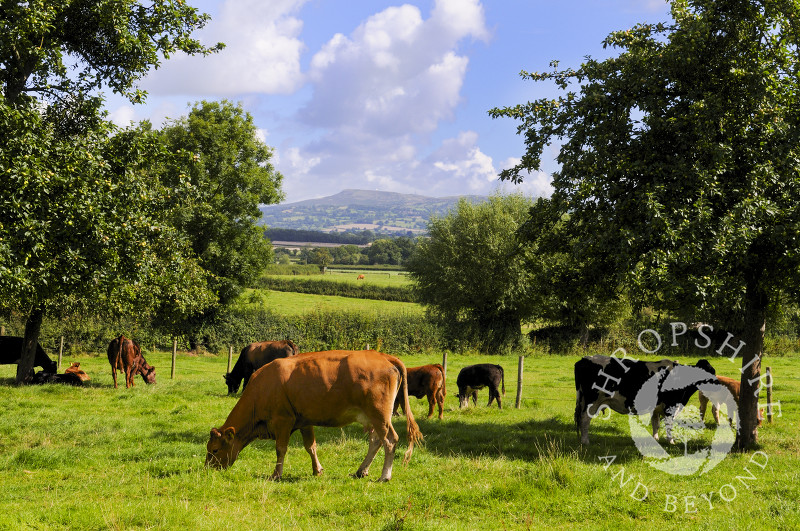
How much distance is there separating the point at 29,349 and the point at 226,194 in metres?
19.6

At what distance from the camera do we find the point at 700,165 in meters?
10.7

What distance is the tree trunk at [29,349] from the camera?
19.9m

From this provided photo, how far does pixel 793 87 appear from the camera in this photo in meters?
11.1

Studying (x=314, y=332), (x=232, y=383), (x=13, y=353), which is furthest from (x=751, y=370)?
(x=314, y=332)

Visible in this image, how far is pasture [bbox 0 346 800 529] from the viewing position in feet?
23.9

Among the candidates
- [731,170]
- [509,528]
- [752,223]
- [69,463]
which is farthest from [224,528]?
A: [731,170]

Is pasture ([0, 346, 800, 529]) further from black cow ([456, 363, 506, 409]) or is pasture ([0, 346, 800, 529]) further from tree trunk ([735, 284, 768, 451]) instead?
black cow ([456, 363, 506, 409])

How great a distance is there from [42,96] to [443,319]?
103 feet

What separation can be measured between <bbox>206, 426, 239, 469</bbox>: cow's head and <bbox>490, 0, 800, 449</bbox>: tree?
7594mm

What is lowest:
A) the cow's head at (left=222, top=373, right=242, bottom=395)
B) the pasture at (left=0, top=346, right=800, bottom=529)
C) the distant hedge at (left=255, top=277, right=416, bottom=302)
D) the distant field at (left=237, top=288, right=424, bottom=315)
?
the cow's head at (left=222, top=373, right=242, bottom=395)

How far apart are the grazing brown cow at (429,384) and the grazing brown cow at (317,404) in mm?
6624

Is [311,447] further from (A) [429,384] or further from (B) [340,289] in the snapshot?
(B) [340,289]

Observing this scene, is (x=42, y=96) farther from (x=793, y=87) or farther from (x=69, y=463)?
(x=793, y=87)

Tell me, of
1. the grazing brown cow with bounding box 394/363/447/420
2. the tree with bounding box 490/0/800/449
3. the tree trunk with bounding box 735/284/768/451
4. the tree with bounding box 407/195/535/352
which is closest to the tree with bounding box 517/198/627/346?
the tree with bounding box 490/0/800/449
